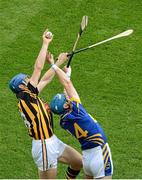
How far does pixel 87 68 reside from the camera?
12.3m

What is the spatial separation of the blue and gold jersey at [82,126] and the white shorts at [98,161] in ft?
0.26

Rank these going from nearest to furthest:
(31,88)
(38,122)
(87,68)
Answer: (38,122) < (31,88) < (87,68)

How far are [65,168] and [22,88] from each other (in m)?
1.89

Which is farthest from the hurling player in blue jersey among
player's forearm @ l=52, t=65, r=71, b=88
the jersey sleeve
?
the jersey sleeve

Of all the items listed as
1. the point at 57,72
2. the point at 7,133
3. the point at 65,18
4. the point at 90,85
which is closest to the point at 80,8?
the point at 65,18

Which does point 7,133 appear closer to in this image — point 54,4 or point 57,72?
point 57,72

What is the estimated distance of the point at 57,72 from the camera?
28.3 ft

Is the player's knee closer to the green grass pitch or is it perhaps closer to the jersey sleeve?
the green grass pitch

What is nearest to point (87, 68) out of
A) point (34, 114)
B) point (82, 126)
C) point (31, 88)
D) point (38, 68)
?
point (38, 68)

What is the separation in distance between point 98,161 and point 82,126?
55 cm

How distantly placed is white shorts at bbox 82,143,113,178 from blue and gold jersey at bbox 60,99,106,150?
0.08 meters

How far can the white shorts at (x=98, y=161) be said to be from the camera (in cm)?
833

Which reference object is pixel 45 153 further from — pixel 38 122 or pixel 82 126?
pixel 82 126

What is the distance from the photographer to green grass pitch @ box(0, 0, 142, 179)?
33.0 feet
